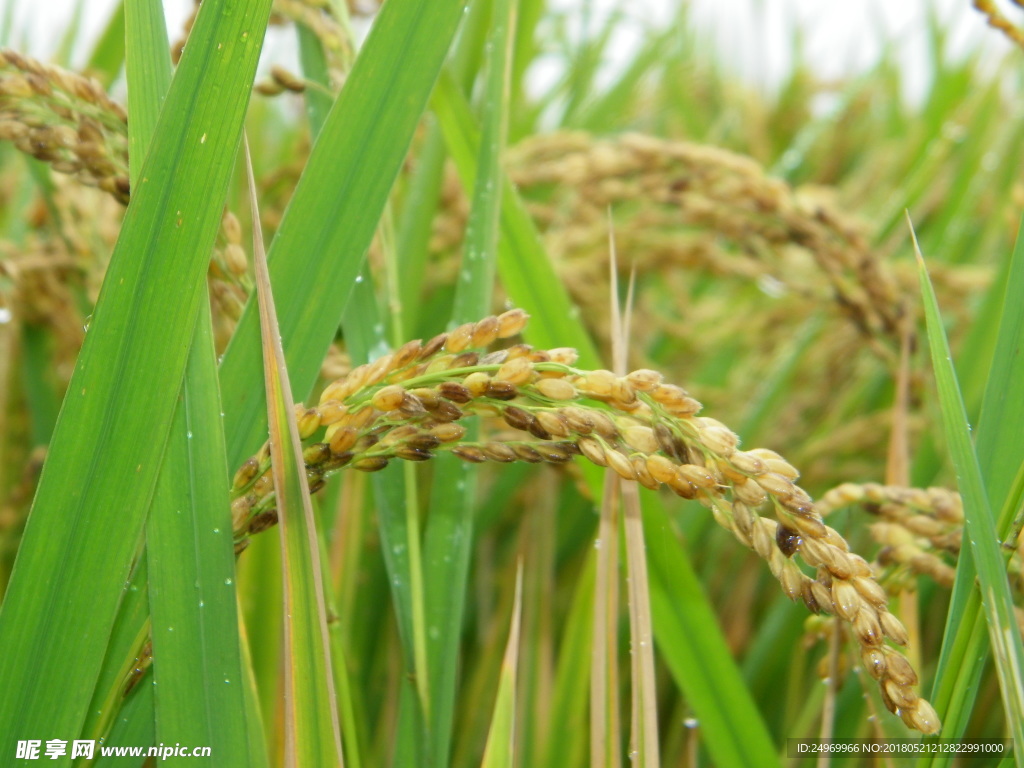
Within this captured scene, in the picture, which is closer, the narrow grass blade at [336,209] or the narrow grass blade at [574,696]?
the narrow grass blade at [336,209]

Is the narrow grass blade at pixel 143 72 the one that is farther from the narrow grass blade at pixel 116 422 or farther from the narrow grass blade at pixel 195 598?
the narrow grass blade at pixel 195 598

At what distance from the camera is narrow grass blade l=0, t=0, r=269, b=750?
0.51 meters

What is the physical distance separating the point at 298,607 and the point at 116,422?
169mm

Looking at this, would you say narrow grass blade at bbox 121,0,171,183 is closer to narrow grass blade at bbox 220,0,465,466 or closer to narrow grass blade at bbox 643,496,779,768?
narrow grass blade at bbox 220,0,465,466

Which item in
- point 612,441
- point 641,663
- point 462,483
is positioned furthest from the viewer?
point 462,483

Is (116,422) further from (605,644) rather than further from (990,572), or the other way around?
(990,572)

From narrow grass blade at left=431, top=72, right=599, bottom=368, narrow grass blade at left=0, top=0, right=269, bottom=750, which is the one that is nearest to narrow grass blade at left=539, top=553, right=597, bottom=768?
narrow grass blade at left=431, top=72, right=599, bottom=368

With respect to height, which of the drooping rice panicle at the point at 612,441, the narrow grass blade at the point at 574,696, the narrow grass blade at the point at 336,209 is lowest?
the narrow grass blade at the point at 574,696

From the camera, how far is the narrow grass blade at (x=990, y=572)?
1.64 feet

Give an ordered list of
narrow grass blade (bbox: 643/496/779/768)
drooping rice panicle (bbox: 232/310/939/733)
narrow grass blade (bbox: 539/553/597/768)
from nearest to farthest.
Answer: drooping rice panicle (bbox: 232/310/939/733) < narrow grass blade (bbox: 643/496/779/768) < narrow grass blade (bbox: 539/553/597/768)

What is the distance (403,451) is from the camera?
1.66ft

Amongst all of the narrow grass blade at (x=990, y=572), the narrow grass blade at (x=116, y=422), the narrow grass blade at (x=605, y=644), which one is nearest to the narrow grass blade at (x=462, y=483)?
the narrow grass blade at (x=605, y=644)

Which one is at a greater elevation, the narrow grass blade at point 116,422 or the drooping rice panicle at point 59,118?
the drooping rice panicle at point 59,118

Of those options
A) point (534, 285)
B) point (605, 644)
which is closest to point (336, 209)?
point (534, 285)
